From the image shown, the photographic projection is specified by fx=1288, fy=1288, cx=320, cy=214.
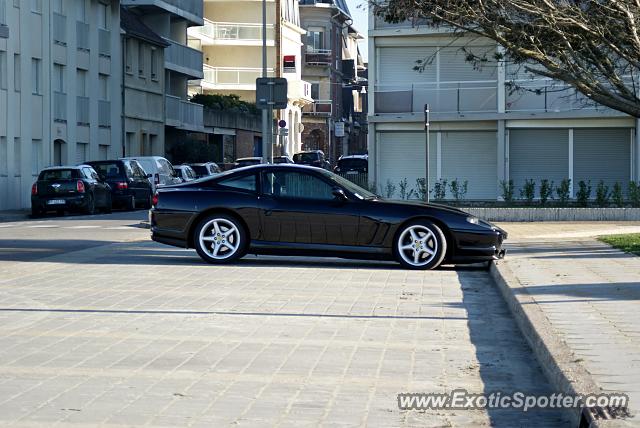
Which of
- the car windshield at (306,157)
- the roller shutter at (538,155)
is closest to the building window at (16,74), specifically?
the roller shutter at (538,155)

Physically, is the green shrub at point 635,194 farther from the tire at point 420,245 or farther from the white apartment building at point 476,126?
the tire at point 420,245

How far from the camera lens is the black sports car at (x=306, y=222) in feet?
55.3

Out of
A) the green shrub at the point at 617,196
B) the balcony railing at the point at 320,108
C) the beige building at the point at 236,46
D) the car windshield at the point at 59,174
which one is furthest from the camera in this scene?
the balcony railing at the point at 320,108

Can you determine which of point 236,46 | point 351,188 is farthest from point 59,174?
point 236,46

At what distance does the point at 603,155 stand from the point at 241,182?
88.2 ft

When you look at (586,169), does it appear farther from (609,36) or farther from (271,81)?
(609,36)

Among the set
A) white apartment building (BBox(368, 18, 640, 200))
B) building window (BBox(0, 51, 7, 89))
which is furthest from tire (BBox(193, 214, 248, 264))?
building window (BBox(0, 51, 7, 89))

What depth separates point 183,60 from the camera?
67562 mm

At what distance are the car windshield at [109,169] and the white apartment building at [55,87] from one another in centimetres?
349

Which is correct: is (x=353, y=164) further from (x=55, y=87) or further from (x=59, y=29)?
(x=59, y=29)

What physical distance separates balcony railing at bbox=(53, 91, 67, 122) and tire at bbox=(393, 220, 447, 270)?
112ft

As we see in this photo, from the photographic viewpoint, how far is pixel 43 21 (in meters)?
47.8

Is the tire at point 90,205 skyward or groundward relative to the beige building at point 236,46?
groundward

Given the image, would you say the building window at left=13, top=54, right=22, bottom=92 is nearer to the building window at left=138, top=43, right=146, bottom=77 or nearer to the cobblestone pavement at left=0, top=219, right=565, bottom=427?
the building window at left=138, top=43, right=146, bottom=77
